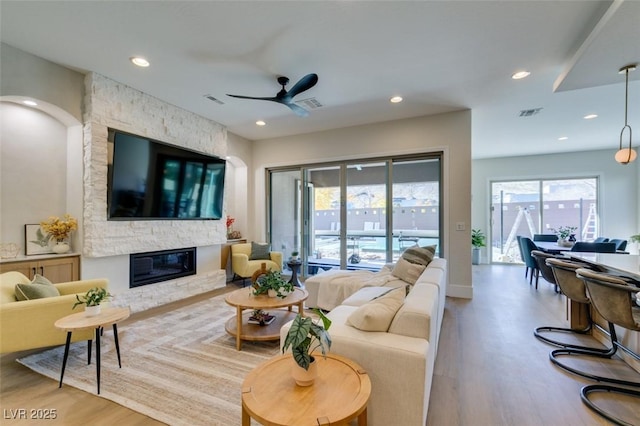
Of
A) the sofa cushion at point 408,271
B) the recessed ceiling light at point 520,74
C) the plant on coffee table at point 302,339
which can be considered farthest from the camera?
the sofa cushion at point 408,271

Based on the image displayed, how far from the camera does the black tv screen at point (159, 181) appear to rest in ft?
12.4

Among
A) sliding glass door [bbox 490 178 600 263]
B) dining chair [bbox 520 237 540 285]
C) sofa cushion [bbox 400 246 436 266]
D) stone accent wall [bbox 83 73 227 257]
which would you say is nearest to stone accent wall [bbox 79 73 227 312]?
stone accent wall [bbox 83 73 227 257]

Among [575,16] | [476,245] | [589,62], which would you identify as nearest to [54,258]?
[575,16]

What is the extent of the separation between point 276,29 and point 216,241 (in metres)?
3.96

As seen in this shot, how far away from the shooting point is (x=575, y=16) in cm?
246

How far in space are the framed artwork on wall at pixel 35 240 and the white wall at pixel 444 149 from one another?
4326 millimetres

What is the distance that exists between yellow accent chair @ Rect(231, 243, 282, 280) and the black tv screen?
2.86 ft

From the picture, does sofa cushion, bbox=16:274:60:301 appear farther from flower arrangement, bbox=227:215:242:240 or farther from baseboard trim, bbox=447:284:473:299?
baseboard trim, bbox=447:284:473:299

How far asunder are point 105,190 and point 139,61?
170 cm

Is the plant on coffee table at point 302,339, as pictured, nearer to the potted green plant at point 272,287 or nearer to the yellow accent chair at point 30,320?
the potted green plant at point 272,287

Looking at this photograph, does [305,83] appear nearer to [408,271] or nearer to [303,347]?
[408,271]

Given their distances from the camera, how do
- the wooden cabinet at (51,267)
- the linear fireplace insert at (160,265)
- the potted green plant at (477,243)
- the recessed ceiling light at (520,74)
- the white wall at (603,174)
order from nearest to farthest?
the wooden cabinet at (51,267), the recessed ceiling light at (520,74), the linear fireplace insert at (160,265), the white wall at (603,174), the potted green plant at (477,243)

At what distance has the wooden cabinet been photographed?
9.95 ft

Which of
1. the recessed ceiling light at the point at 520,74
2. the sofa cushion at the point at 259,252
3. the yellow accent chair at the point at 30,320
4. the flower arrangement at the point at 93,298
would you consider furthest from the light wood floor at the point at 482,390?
the sofa cushion at the point at 259,252
